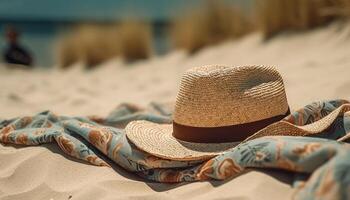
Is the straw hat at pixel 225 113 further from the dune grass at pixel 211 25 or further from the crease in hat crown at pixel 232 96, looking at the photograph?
the dune grass at pixel 211 25

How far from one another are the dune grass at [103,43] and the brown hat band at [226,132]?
21.1 ft

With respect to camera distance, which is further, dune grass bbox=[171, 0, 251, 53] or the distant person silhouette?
the distant person silhouette

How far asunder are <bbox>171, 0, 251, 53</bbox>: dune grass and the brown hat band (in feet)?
18.2

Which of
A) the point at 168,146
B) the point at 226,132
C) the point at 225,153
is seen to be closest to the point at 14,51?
the point at 168,146

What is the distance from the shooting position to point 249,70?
8.19 feet

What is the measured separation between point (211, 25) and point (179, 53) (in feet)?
2.11

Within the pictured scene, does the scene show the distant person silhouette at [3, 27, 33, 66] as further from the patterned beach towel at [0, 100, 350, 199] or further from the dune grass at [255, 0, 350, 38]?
the patterned beach towel at [0, 100, 350, 199]

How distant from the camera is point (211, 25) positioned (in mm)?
8312

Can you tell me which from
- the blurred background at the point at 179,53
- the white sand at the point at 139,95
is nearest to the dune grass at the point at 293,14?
the blurred background at the point at 179,53

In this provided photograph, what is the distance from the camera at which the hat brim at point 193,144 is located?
2.37 meters

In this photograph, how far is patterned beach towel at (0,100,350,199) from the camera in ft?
6.07

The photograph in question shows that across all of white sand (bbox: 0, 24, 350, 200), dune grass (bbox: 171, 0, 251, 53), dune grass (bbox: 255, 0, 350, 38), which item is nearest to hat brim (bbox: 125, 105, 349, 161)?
white sand (bbox: 0, 24, 350, 200)

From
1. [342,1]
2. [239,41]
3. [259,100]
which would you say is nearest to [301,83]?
[342,1]

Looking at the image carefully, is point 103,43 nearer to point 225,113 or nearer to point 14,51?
point 14,51
